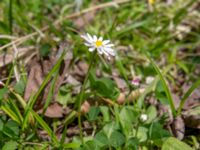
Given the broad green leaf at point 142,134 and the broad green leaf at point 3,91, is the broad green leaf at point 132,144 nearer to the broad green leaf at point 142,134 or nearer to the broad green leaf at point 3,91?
the broad green leaf at point 142,134

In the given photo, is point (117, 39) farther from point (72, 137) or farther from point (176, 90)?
point (72, 137)

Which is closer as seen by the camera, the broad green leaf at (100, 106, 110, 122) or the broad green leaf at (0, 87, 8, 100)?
the broad green leaf at (0, 87, 8, 100)

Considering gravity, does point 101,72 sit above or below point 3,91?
above

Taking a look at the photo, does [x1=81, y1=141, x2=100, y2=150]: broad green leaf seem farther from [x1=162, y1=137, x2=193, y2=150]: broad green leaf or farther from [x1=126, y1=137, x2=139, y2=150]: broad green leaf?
[x1=162, y1=137, x2=193, y2=150]: broad green leaf

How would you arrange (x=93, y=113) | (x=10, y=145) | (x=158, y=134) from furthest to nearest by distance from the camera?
(x=93, y=113)
(x=158, y=134)
(x=10, y=145)

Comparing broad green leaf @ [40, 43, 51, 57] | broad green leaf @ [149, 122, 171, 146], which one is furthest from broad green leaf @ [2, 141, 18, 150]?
broad green leaf @ [40, 43, 51, 57]

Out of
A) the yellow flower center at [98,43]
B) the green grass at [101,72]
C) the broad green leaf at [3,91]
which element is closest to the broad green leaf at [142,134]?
the green grass at [101,72]

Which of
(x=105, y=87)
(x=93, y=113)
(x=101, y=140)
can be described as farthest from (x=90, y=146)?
(x=105, y=87)

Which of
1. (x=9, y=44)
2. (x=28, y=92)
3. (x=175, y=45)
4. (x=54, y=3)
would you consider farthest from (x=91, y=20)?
(x=28, y=92)

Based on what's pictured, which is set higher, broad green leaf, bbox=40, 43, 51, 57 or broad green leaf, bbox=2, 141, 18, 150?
broad green leaf, bbox=40, 43, 51, 57

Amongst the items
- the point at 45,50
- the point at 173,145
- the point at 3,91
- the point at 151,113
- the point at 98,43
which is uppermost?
the point at 45,50

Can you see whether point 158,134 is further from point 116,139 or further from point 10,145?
point 10,145
